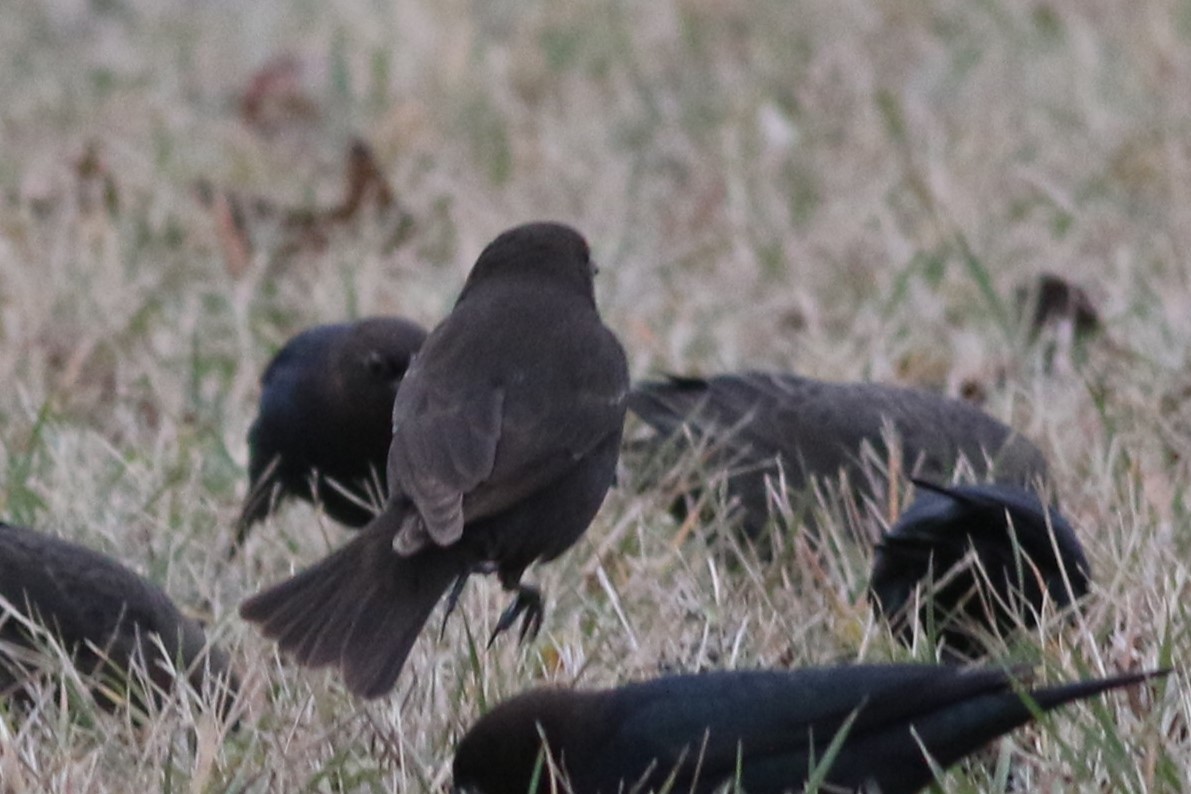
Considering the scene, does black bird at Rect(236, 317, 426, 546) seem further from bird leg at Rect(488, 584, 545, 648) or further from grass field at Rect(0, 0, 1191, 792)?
bird leg at Rect(488, 584, 545, 648)

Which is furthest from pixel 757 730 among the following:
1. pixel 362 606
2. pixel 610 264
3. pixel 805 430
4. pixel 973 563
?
pixel 610 264

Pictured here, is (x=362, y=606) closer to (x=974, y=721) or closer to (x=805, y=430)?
(x=974, y=721)

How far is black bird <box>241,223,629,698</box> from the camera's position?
384 cm

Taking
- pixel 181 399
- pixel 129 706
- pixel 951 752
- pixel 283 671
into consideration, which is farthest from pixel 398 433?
pixel 181 399

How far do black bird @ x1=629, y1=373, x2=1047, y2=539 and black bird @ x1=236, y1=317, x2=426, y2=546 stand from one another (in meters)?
0.57

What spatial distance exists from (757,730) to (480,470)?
2.99 ft

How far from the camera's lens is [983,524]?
14.4ft

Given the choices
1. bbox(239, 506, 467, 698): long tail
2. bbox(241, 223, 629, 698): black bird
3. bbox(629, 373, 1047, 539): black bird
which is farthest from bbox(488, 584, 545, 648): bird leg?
bbox(629, 373, 1047, 539): black bird

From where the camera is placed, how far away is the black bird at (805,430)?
5.29 meters

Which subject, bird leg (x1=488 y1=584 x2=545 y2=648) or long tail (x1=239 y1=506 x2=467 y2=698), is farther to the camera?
bird leg (x1=488 y1=584 x2=545 y2=648)

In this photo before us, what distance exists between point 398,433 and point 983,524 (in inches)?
41.8

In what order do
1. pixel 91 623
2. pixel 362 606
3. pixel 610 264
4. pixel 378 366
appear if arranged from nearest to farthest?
1. pixel 362 606
2. pixel 91 623
3. pixel 378 366
4. pixel 610 264

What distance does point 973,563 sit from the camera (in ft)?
14.2

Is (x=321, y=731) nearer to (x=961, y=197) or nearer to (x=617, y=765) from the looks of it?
(x=617, y=765)
